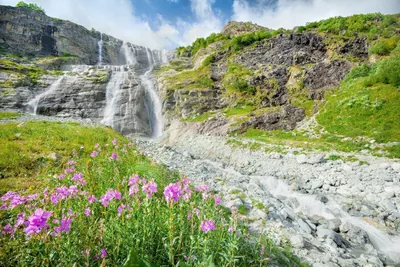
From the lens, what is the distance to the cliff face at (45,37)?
53125 millimetres

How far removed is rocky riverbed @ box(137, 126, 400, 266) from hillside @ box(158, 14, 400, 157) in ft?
11.5

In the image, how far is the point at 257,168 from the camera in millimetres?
15000

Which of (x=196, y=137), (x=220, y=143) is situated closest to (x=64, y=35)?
(x=196, y=137)

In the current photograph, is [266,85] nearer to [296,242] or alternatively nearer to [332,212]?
[332,212]

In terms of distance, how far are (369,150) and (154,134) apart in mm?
24274

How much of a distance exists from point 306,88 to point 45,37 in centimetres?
6539

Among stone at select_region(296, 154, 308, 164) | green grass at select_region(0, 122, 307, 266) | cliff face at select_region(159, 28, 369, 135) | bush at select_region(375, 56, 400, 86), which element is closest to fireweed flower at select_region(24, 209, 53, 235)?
green grass at select_region(0, 122, 307, 266)

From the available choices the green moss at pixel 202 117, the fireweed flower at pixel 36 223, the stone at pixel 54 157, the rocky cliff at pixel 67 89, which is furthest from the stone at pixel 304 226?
the rocky cliff at pixel 67 89

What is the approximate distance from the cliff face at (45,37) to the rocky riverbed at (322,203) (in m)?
60.4

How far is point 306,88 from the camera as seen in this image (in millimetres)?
29078

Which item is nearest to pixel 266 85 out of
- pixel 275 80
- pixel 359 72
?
pixel 275 80

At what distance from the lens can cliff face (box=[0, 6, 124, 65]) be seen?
2092 inches

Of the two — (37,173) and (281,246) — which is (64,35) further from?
(281,246)

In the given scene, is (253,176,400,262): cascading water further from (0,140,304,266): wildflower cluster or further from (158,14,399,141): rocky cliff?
(158,14,399,141): rocky cliff
